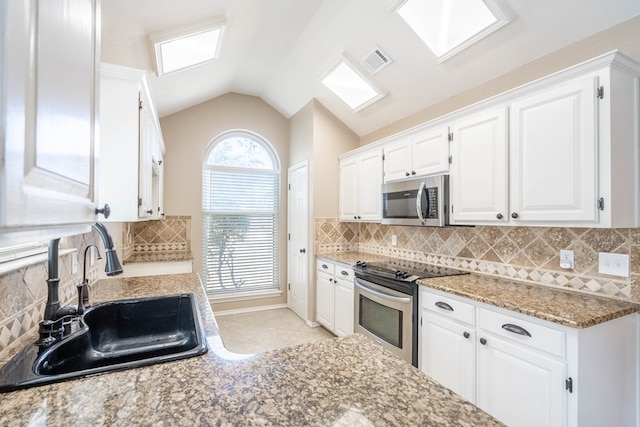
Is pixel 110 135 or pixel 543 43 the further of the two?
pixel 543 43

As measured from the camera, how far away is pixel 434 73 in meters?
2.65

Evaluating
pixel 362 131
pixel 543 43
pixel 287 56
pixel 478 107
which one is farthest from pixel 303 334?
pixel 543 43

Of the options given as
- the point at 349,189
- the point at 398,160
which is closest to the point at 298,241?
the point at 349,189

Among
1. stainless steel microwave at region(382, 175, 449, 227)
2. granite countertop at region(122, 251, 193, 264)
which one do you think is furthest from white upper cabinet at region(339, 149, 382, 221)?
granite countertop at region(122, 251, 193, 264)

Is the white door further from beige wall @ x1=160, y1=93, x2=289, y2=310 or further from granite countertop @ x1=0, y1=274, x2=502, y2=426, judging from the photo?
granite countertop @ x1=0, y1=274, x2=502, y2=426

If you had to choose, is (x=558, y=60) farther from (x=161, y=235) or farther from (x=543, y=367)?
(x=161, y=235)

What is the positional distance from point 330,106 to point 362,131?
537mm

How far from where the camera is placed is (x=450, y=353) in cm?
200

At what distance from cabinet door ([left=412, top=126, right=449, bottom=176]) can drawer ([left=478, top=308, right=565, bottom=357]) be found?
1.19 meters

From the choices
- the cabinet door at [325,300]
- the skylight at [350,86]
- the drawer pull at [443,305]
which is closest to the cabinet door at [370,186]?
the skylight at [350,86]

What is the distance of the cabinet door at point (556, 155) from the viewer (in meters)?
1.59

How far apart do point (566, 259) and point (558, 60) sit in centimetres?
137

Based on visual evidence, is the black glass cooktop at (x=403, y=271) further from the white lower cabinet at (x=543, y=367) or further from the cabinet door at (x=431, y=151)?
the cabinet door at (x=431, y=151)

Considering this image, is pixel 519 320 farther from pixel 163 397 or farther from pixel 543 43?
pixel 543 43
